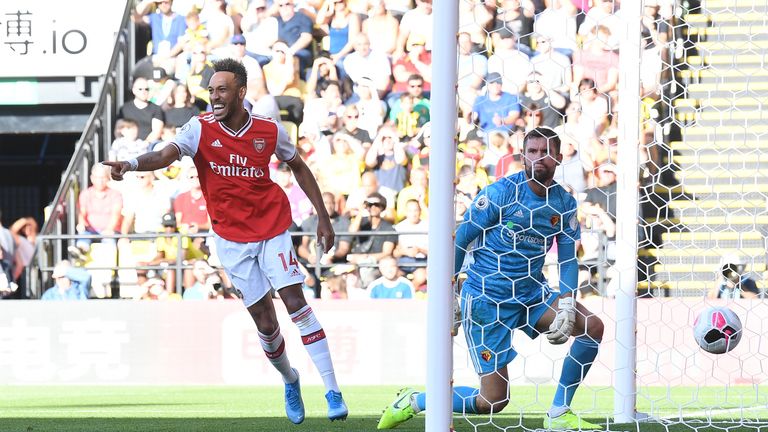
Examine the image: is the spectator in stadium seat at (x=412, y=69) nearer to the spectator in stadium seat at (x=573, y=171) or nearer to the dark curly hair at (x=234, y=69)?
the spectator in stadium seat at (x=573, y=171)

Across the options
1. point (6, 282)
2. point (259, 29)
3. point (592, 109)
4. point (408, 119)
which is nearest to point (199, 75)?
point (259, 29)

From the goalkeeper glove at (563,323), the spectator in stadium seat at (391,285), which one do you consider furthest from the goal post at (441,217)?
the spectator in stadium seat at (391,285)

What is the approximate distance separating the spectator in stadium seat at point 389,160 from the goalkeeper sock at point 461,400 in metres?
6.69

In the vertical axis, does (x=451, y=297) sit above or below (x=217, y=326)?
above

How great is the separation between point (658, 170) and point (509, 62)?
5.86 feet

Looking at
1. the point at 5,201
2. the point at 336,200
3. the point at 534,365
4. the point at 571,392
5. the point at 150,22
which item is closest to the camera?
the point at 571,392

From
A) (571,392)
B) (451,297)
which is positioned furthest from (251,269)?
(451,297)

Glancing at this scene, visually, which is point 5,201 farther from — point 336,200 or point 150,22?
point 336,200

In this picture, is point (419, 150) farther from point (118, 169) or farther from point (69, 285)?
point (118, 169)

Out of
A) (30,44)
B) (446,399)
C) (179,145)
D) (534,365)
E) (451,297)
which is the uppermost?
(30,44)

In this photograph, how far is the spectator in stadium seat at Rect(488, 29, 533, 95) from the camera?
9859 millimetres

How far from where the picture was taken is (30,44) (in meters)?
15.7

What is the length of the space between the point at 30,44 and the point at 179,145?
33.8 feet

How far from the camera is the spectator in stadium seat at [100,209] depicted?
43.5 feet
